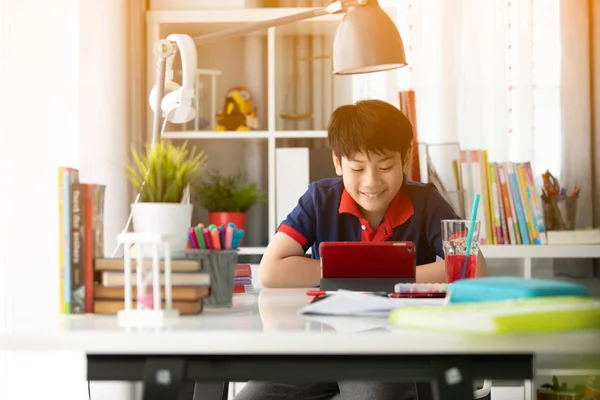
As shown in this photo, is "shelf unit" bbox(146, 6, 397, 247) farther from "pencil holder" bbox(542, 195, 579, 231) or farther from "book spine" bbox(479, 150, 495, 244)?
"pencil holder" bbox(542, 195, 579, 231)

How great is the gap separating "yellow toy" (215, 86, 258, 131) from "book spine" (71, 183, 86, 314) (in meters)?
2.02

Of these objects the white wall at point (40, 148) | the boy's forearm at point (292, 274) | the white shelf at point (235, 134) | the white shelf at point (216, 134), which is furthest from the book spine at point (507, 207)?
the white wall at point (40, 148)

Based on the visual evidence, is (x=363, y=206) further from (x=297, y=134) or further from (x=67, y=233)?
(x=297, y=134)

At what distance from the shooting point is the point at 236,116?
3.21 meters

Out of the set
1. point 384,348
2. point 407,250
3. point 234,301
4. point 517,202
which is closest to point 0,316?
point 234,301

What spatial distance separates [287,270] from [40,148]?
0.87 meters

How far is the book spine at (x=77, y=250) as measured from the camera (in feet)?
3.81

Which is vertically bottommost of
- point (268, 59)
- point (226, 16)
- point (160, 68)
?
point (160, 68)

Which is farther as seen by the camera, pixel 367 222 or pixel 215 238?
pixel 367 222

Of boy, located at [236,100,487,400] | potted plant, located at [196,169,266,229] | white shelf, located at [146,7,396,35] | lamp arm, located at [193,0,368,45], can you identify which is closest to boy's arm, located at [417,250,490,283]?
boy, located at [236,100,487,400]

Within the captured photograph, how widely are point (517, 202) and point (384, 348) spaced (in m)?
2.23

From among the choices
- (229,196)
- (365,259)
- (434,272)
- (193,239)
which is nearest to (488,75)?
(229,196)

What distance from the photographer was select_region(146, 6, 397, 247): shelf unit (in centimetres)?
310

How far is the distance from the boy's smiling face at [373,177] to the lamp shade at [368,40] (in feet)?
0.75
